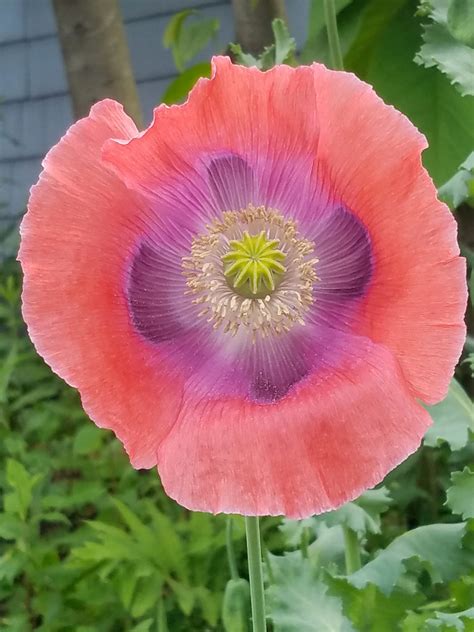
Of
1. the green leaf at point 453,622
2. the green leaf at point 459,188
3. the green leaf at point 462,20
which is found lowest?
the green leaf at point 453,622

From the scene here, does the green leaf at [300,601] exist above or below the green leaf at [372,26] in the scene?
below

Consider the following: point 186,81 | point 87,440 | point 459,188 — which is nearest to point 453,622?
point 459,188

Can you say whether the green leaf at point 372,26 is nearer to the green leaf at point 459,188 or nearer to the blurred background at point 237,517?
the blurred background at point 237,517

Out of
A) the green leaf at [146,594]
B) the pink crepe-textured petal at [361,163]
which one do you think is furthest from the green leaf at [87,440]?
the pink crepe-textured petal at [361,163]

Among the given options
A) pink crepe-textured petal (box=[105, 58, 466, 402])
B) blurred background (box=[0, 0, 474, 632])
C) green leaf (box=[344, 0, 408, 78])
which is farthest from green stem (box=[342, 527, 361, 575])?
green leaf (box=[344, 0, 408, 78])

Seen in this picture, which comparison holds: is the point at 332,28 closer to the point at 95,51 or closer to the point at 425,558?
the point at 425,558

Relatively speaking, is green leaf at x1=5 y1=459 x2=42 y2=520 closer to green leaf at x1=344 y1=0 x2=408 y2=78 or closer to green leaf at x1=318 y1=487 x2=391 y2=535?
green leaf at x1=318 y1=487 x2=391 y2=535
